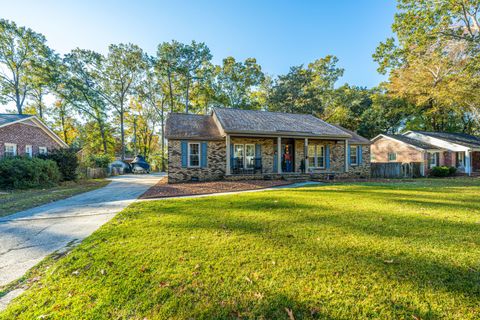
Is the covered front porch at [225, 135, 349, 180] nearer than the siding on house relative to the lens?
Yes

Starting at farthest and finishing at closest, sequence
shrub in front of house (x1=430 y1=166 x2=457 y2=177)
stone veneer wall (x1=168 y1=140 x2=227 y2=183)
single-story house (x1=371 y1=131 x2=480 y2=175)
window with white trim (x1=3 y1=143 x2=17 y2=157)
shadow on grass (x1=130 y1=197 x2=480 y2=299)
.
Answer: single-story house (x1=371 y1=131 x2=480 y2=175) < shrub in front of house (x1=430 y1=166 x2=457 y2=177) < window with white trim (x1=3 y1=143 x2=17 y2=157) < stone veneer wall (x1=168 y1=140 x2=227 y2=183) < shadow on grass (x1=130 y1=197 x2=480 y2=299)

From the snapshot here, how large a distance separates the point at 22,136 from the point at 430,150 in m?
33.2

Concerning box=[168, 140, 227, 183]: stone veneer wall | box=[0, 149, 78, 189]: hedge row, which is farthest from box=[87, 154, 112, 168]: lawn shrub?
box=[168, 140, 227, 183]: stone veneer wall

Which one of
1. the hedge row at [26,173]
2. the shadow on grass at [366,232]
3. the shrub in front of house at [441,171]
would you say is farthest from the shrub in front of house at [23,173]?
the shrub in front of house at [441,171]

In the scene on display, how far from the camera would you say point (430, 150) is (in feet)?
61.5

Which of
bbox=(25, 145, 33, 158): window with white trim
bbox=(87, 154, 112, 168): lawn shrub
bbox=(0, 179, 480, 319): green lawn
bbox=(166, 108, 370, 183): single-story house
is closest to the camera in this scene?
bbox=(0, 179, 480, 319): green lawn

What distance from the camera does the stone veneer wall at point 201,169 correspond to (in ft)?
40.6

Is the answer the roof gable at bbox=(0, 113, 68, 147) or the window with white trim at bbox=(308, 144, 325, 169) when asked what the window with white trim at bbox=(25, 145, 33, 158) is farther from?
the window with white trim at bbox=(308, 144, 325, 169)

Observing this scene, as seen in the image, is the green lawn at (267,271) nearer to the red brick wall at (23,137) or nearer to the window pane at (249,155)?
the window pane at (249,155)

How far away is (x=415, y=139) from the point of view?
21.5 metres

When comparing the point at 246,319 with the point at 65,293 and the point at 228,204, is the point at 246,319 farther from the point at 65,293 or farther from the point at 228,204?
the point at 228,204

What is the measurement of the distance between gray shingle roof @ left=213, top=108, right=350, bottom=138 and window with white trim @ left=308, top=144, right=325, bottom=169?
4.75ft

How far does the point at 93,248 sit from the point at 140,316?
6.67 ft

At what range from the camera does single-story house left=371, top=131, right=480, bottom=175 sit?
1865cm
